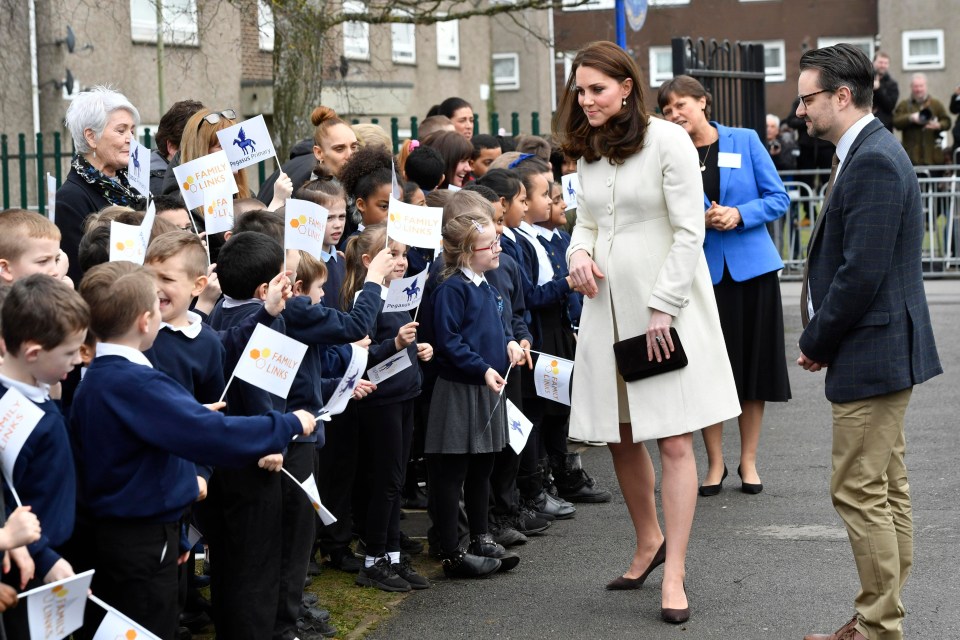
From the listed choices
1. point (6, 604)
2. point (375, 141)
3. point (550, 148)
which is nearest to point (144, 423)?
point (6, 604)

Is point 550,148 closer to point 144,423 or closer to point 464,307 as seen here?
point 464,307

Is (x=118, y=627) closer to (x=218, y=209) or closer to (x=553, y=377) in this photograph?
(x=218, y=209)

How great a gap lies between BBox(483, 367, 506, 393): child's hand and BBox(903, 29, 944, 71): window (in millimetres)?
40464

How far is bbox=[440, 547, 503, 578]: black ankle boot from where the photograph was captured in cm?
608

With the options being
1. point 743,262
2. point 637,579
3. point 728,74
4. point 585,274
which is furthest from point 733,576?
point 728,74

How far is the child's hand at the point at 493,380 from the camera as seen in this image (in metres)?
5.93

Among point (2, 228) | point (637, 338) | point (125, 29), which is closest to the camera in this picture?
point (2, 228)

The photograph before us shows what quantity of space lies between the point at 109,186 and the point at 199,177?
73 centimetres

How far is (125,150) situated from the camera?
618cm

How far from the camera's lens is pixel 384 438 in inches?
237

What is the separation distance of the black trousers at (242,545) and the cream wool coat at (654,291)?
5.15 ft

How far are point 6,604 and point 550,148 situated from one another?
629cm

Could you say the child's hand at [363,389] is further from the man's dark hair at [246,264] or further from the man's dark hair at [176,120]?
the man's dark hair at [176,120]

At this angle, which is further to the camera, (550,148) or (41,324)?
(550,148)
